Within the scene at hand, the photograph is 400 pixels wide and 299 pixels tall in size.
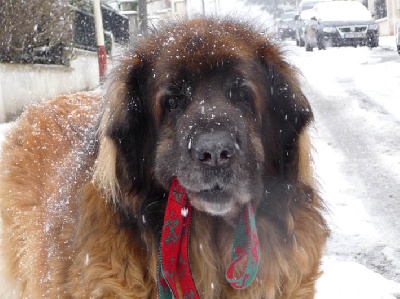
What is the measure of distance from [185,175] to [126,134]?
1.60ft

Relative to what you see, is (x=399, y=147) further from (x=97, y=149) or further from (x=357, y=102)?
(x=97, y=149)

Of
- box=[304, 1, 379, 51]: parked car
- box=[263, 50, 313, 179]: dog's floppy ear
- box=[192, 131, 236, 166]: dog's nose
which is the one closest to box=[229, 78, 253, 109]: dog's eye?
box=[263, 50, 313, 179]: dog's floppy ear

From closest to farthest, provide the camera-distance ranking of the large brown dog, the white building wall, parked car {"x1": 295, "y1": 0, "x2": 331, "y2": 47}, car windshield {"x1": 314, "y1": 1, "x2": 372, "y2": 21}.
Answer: the large brown dog, the white building wall, car windshield {"x1": 314, "y1": 1, "x2": 372, "y2": 21}, parked car {"x1": 295, "y1": 0, "x2": 331, "y2": 47}

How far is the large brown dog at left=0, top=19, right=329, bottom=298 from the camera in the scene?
2900mm

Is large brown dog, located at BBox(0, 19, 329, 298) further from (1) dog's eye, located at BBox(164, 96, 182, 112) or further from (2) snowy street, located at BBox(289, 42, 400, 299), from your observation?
(2) snowy street, located at BBox(289, 42, 400, 299)

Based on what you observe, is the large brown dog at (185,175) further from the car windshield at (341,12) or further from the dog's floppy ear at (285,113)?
the car windshield at (341,12)

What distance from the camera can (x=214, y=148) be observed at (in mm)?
2529

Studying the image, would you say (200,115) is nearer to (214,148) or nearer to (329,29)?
(214,148)

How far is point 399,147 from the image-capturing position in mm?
8453

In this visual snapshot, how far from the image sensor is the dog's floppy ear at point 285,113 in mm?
3139

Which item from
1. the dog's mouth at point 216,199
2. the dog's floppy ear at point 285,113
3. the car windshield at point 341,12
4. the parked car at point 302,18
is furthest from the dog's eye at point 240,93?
the parked car at point 302,18

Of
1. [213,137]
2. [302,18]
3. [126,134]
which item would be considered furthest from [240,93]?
[302,18]

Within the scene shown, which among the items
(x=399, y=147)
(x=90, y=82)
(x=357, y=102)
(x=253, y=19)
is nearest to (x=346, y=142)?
(x=399, y=147)

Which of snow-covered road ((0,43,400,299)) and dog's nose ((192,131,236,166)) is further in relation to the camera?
snow-covered road ((0,43,400,299))
